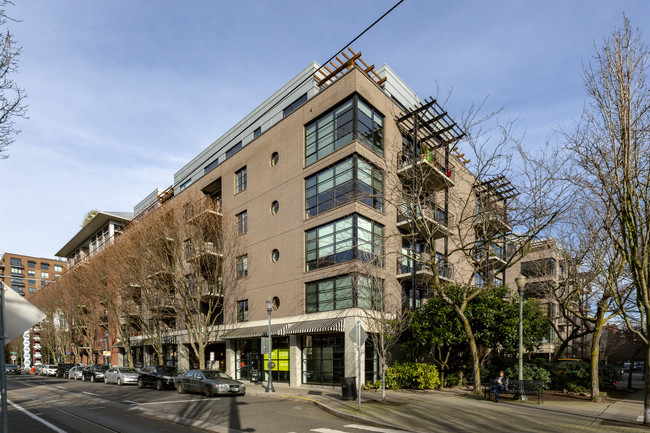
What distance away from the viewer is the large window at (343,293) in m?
21.5

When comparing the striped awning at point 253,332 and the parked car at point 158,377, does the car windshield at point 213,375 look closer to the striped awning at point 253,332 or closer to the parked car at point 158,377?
the striped awning at point 253,332

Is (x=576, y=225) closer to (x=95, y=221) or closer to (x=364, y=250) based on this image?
(x=364, y=250)

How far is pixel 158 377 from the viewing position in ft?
83.9

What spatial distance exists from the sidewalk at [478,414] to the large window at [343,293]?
507 cm

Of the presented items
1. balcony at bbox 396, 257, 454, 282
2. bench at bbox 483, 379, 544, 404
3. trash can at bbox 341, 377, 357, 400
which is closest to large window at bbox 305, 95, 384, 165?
balcony at bbox 396, 257, 454, 282

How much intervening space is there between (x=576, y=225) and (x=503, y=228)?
3.31m

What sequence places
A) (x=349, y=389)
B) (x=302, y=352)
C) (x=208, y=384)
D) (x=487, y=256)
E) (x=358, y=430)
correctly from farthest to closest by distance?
(x=302, y=352) < (x=487, y=256) < (x=208, y=384) < (x=349, y=389) < (x=358, y=430)

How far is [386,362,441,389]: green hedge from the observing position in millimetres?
20531

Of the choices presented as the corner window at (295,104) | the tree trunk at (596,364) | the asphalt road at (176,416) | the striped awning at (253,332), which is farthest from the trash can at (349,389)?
the corner window at (295,104)

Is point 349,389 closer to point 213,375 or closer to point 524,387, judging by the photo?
point 524,387

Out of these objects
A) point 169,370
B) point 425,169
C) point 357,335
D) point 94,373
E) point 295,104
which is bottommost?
point 94,373

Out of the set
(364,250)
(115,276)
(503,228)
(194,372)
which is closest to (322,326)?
(364,250)

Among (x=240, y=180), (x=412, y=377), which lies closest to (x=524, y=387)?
(x=412, y=377)

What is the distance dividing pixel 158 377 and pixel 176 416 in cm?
1342
